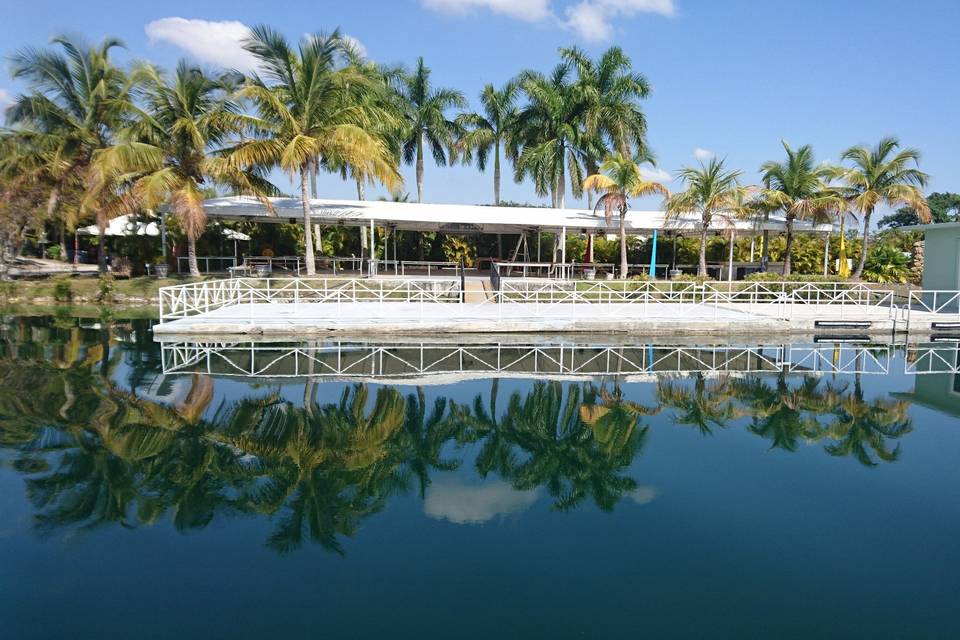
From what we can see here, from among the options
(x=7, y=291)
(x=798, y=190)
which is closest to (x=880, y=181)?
(x=798, y=190)

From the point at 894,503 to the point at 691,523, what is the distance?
2.30m

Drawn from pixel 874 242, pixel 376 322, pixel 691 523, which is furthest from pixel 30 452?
pixel 874 242

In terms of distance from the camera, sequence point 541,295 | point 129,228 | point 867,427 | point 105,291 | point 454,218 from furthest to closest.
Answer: point 129,228 → point 454,218 → point 105,291 → point 541,295 → point 867,427

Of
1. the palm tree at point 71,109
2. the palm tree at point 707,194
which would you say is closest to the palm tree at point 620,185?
the palm tree at point 707,194

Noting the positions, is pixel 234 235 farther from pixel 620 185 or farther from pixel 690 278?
pixel 690 278

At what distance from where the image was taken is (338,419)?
28.6 ft

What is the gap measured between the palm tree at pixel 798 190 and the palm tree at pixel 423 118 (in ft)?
48.9

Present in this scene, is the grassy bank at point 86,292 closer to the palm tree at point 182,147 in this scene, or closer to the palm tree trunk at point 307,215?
the palm tree at point 182,147

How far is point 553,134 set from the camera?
3000cm

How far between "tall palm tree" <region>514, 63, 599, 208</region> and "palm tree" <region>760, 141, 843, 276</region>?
801 centimetres

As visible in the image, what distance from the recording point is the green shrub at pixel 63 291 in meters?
23.1

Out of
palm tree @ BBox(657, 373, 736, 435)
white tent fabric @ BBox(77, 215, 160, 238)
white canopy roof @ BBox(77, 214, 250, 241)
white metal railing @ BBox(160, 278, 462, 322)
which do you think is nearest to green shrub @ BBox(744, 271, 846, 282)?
white metal railing @ BBox(160, 278, 462, 322)

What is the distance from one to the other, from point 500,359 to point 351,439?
220 inches

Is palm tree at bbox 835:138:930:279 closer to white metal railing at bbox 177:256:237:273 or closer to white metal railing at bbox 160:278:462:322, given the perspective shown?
white metal railing at bbox 160:278:462:322
